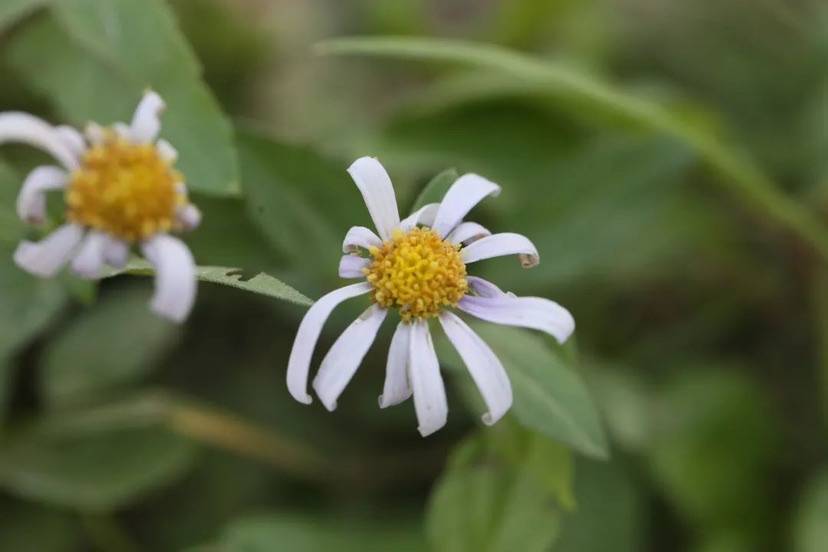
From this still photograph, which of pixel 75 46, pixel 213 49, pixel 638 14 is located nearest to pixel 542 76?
pixel 75 46

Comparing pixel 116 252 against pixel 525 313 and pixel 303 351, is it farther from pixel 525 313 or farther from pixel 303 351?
pixel 525 313

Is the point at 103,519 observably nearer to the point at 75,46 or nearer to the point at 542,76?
the point at 75,46

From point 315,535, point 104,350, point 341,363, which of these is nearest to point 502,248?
point 341,363

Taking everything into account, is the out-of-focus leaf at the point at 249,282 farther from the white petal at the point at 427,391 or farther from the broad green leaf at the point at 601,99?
the broad green leaf at the point at 601,99

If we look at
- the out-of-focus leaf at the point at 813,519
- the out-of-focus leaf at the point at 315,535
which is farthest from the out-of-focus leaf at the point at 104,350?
the out-of-focus leaf at the point at 813,519

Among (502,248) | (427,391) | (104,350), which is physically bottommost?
(427,391)

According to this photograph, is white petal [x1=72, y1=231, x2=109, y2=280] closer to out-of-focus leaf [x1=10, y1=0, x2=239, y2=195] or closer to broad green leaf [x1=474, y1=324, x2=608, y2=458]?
out-of-focus leaf [x1=10, y1=0, x2=239, y2=195]
